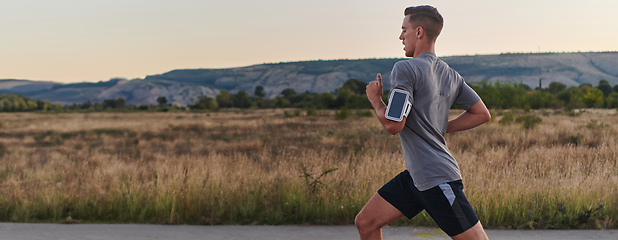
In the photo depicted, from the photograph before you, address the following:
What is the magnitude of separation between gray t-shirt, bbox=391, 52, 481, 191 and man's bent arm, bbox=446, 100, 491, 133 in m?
0.41

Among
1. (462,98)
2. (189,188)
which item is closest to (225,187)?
(189,188)

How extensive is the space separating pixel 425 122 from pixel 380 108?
283 millimetres

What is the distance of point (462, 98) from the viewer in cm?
281

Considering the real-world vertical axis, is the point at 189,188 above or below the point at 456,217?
below

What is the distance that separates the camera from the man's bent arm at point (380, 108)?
2297 mm

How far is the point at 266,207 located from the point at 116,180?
10.0 feet

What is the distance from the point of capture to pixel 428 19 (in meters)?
2.49

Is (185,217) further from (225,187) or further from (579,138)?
(579,138)

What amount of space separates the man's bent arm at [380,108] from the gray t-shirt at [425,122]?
0.09 metres

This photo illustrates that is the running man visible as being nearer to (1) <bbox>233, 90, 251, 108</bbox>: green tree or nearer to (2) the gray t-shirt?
(2) the gray t-shirt

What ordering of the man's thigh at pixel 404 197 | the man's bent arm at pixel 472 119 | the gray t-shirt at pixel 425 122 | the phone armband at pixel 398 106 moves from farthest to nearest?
the man's bent arm at pixel 472 119
the man's thigh at pixel 404 197
the gray t-shirt at pixel 425 122
the phone armband at pixel 398 106

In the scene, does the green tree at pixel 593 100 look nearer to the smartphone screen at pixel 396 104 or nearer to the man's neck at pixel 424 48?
the man's neck at pixel 424 48

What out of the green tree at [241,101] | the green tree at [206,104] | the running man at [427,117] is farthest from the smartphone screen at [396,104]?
the green tree at [241,101]

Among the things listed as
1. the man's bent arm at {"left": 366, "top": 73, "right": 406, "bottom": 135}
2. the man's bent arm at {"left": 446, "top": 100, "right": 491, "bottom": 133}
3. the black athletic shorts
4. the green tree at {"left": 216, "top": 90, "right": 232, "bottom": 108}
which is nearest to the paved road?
the man's bent arm at {"left": 446, "top": 100, "right": 491, "bottom": 133}
